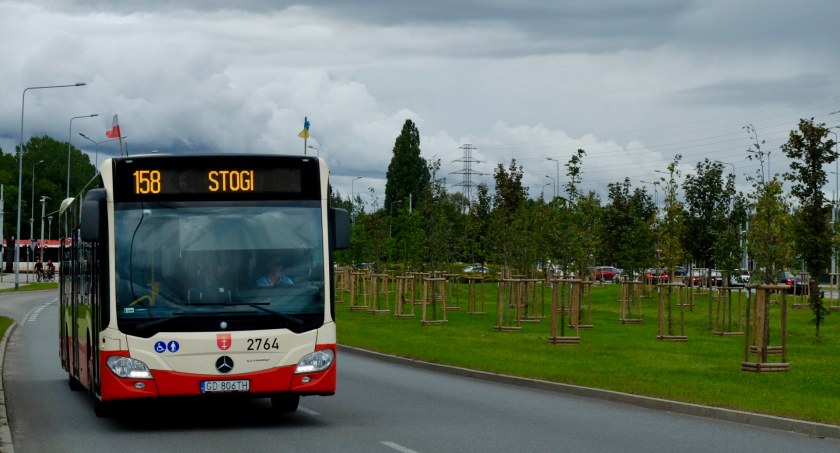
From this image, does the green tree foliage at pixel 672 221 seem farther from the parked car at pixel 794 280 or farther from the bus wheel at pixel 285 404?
the bus wheel at pixel 285 404

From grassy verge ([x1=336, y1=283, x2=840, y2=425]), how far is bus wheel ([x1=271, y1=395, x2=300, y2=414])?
16.9 feet

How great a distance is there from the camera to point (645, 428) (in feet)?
46.7

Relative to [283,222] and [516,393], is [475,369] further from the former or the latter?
[283,222]

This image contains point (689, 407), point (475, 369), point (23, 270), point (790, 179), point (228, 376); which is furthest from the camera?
point (23, 270)

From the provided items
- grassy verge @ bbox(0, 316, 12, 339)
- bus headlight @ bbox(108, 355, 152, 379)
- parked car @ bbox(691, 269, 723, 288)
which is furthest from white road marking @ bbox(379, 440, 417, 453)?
parked car @ bbox(691, 269, 723, 288)

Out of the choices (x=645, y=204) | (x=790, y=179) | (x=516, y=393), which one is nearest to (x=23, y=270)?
(x=645, y=204)

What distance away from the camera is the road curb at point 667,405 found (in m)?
14.0

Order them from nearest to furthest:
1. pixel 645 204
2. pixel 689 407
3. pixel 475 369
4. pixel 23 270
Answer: pixel 689 407 < pixel 475 369 < pixel 645 204 < pixel 23 270

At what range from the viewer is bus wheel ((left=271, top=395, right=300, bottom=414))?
1550 centimetres

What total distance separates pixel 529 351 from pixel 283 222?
13777 mm

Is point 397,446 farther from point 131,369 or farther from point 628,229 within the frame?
point 628,229

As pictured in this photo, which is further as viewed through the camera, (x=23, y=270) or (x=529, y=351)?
(x=23, y=270)

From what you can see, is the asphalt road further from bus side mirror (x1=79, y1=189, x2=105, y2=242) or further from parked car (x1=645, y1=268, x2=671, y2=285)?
parked car (x1=645, y1=268, x2=671, y2=285)

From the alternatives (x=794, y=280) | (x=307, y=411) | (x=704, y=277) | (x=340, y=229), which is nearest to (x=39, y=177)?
(x=704, y=277)
